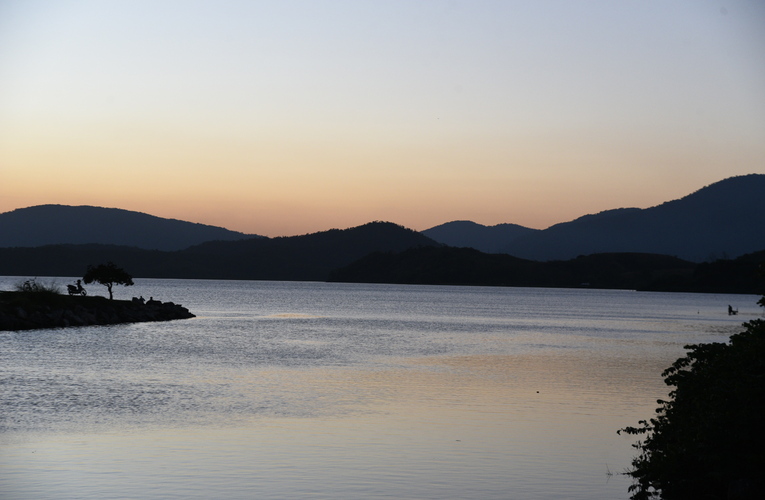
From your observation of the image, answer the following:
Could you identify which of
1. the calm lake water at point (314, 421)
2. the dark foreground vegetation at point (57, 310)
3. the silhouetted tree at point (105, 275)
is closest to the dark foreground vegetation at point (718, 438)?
the calm lake water at point (314, 421)

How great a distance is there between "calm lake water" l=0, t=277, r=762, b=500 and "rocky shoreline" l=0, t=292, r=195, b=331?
1224cm

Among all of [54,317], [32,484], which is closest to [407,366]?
[32,484]

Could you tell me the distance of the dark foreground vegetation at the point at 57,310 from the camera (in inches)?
2477

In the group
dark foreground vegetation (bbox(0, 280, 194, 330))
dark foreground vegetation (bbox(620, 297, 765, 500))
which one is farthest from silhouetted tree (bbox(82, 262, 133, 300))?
dark foreground vegetation (bbox(620, 297, 765, 500))

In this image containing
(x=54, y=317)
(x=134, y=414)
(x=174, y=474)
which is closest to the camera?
(x=174, y=474)

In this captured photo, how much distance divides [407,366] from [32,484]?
26.8 meters

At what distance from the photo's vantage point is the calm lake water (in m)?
16.5

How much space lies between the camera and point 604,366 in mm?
42531

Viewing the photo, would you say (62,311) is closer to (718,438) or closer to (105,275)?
(105,275)

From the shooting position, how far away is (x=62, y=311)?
6769 centimetres

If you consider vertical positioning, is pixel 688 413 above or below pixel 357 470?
above

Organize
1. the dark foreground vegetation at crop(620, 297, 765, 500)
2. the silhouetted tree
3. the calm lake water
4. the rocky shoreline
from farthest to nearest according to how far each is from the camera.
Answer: the silhouetted tree → the rocky shoreline → the calm lake water → the dark foreground vegetation at crop(620, 297, 765, 500)

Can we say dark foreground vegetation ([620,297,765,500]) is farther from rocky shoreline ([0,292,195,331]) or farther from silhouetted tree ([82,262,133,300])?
silhouetted tree ([82,262,133,300])

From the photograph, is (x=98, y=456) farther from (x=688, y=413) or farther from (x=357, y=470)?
(x=688, y=413)
